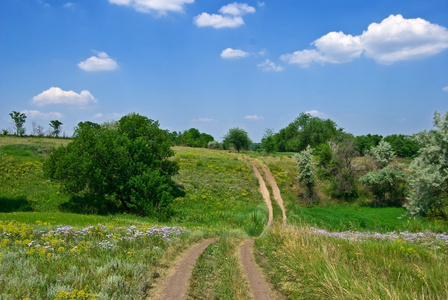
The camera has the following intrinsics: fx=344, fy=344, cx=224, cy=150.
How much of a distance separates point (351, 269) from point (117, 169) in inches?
933

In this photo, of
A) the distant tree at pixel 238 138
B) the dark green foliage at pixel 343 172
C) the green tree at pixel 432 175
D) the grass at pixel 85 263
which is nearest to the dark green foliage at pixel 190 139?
the distant tree at pixel 238 138

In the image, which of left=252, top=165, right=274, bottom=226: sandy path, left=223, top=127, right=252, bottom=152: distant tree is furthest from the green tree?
left=223, top=127, right=252, bottom=152: distant tree

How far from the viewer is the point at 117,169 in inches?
1124

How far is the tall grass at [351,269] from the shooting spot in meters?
6.13

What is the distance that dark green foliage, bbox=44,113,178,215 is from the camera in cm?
2705

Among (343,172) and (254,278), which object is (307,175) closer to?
(343,172)

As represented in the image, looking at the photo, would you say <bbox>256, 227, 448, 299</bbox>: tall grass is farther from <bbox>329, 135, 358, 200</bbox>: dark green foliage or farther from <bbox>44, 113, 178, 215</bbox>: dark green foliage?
<bbox>329, 135, 358, 200</bbox>: dark green foliage

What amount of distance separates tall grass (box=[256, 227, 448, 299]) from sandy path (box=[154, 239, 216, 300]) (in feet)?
7.27

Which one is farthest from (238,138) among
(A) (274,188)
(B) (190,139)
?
(B) (190,139)

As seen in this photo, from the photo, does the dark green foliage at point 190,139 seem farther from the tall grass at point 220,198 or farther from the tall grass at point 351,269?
the tall grass at point 351,269

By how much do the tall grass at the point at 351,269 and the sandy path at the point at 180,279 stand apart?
2.21 metres

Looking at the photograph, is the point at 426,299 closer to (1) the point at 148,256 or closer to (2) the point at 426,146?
(1) the point at 148,256

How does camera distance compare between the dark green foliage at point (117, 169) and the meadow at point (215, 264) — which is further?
the dark green foliage at point (117, 169)

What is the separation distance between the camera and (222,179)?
40.9 m
